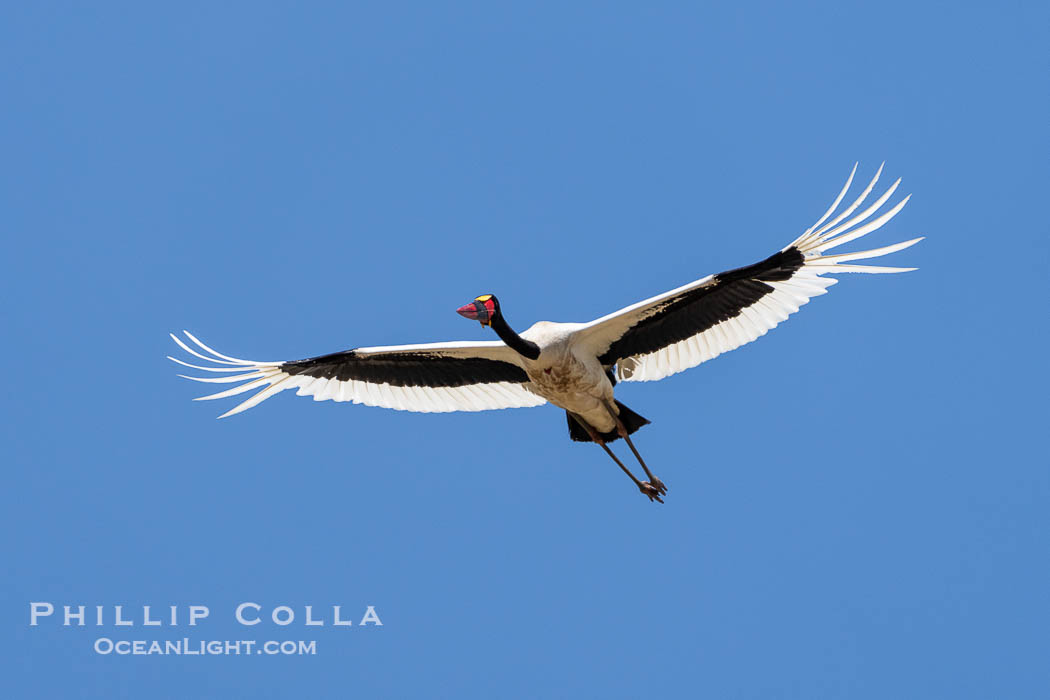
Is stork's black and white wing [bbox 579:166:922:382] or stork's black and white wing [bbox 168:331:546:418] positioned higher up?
stork's black and white wing [bbox 168:331:546:418]

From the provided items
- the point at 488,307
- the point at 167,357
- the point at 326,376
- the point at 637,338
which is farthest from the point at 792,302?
the point at 167,357

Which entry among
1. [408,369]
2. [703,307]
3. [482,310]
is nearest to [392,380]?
[408,369]

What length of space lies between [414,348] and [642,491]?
13.4 ft

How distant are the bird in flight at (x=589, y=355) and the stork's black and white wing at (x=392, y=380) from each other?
1 cm

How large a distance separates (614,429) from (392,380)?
3321mm

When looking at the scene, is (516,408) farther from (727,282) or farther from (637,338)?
(727,282)

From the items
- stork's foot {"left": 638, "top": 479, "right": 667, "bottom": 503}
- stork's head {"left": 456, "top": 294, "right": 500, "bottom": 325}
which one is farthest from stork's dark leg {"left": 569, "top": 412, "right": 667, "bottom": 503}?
stork's head {"left": 456, "top": 294, "right": 500, "bottom": 325}

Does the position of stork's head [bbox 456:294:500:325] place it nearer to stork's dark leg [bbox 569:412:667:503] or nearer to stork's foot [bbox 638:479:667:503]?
stork's dark leg [bbox 569:412:667:503]

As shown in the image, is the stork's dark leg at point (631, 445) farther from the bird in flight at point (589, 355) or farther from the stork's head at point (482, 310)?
the stork's head at point (482, 310)

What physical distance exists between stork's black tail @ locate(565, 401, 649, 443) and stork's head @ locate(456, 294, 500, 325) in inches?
103

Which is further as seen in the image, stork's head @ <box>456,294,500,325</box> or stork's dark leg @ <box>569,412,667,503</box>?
stork's dark leg @ <box>569,412,667,503</box>

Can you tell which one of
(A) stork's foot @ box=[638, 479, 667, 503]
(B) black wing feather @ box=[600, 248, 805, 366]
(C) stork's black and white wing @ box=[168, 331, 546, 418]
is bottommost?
(A) stork's foot @ box=[638, 479, 667, 503]

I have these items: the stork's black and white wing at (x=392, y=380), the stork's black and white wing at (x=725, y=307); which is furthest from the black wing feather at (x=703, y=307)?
the stork's black and white wing at (x=392, y=380)

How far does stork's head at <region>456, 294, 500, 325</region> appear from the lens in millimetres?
16000
